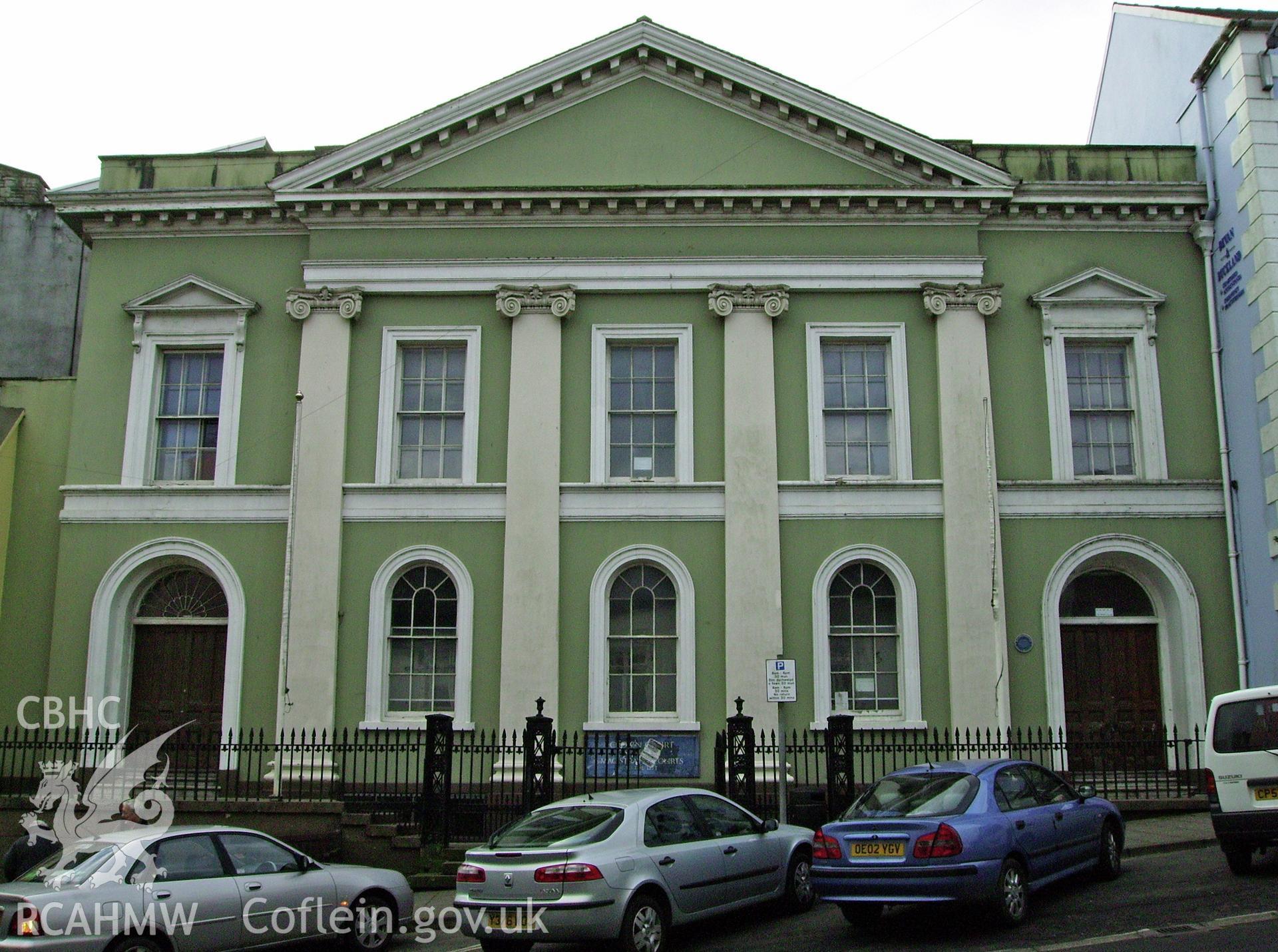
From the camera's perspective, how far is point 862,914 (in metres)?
11.0

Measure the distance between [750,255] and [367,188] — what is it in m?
6.36

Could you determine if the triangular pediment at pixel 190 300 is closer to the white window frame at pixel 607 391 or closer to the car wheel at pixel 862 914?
the white window frame at pixel 607 391

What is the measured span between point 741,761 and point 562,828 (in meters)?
5.80

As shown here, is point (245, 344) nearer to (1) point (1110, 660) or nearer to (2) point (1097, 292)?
(2) point (1097, 292)

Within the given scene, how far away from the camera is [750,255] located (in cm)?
1966

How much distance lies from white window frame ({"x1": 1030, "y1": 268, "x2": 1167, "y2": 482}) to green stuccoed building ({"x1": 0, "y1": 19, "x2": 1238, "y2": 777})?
0.22 ft

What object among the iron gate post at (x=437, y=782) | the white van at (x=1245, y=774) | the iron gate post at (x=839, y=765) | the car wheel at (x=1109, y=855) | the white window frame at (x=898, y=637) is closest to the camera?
the white van at (x=1245, y=774)

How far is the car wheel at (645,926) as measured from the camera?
9.82 meters

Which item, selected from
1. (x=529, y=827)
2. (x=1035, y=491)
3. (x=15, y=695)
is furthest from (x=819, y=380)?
(x=15, y=695)

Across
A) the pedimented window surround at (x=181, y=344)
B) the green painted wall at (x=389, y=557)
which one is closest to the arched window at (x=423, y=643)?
the green painted wall at (x=389, y=557)

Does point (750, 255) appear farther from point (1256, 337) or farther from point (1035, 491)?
point (1256, 337)

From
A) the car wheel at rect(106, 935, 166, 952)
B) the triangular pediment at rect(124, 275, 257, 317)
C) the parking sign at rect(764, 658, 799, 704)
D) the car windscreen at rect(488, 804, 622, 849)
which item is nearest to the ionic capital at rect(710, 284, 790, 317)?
the parking sign at rect(764, 658, 799, 704)

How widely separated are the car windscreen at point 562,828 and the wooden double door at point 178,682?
9.76 meters

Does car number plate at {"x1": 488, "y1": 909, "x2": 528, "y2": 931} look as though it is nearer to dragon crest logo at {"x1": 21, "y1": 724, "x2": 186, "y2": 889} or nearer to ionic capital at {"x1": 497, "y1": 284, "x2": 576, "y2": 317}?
dragon crest logo at {"x1": 21, "y1": 724, "x2": 186, "y2": 889}
